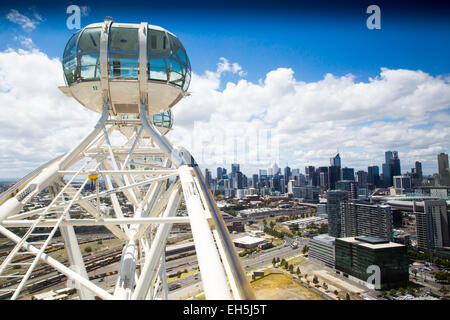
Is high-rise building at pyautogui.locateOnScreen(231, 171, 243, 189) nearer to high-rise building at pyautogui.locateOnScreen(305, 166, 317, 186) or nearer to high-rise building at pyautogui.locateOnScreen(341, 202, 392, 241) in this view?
high-rise building at pyautogui.locateOnScreen(305, 166, 317, 186)

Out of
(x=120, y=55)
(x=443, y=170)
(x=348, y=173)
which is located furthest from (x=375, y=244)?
(x=348, y=173)

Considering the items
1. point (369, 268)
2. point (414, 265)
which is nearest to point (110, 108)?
point (369, 268)

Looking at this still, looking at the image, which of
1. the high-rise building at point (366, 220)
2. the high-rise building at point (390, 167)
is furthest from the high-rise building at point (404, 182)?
the high-rise building at point (366, 220)

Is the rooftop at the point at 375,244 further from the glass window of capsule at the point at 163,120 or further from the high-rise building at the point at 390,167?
the high-rise building at the point at 390,167

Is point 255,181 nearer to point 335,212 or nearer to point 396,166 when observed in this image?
point 396,166

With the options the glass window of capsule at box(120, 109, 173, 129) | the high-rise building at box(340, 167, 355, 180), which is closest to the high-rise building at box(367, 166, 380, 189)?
the high-rise building at box(340, 167, 355, 180)
